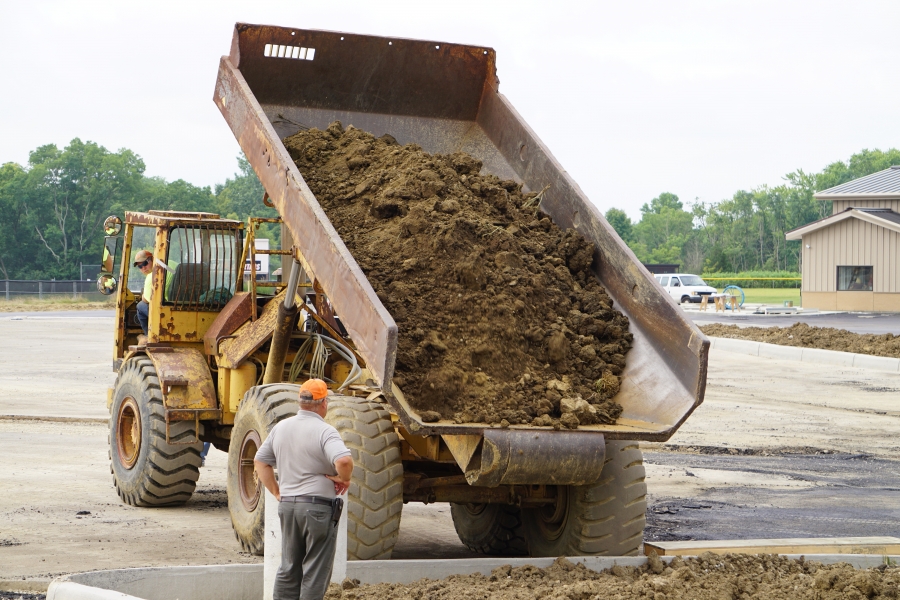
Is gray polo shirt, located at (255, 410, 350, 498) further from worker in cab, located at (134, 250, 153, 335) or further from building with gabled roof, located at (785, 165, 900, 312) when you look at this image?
building with gabled roof, located at (785, 165, 900, 312)

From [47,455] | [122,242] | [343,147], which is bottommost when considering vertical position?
[47,455]

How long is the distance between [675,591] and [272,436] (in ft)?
7.49

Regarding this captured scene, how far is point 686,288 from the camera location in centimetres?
4788

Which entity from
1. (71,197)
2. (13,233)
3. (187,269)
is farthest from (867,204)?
(13,233)

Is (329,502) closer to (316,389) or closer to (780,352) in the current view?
(316,389)

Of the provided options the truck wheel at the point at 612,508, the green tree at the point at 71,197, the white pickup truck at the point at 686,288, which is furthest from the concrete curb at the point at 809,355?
the green tree at the point at 71,197

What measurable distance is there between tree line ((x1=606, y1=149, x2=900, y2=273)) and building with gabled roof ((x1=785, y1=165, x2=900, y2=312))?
41.5 metres

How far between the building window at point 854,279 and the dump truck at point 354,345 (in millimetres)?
33349

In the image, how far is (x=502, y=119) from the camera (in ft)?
29.7

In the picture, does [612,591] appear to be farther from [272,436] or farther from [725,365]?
[725,365]

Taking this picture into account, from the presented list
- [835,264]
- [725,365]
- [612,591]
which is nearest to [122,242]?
[612,591]

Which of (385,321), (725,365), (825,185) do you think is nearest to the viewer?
(385,321)

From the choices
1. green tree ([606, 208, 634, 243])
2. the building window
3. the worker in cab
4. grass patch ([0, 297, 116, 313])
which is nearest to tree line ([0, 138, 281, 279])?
grass patch ([0, 297, 116, 313])

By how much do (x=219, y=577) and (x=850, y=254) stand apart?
3739cm
